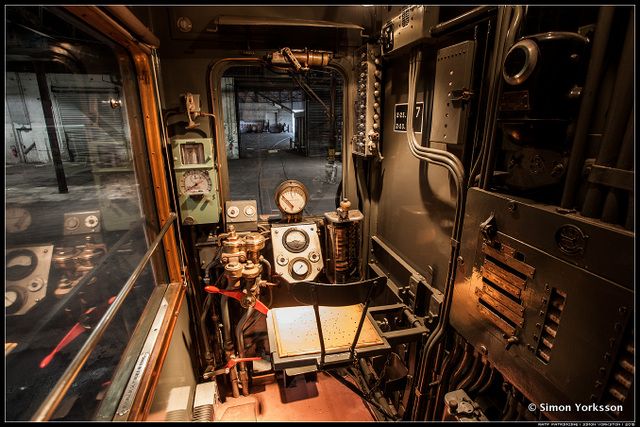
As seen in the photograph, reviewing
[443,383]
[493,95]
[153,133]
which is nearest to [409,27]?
[493,95]

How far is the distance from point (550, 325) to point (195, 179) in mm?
3049

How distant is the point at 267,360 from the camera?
12.1 feet

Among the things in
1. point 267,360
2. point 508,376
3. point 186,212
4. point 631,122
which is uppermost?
point 631,122

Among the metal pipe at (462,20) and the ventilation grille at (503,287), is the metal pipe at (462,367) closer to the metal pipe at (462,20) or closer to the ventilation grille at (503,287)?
the ventilation grille at (503,287)

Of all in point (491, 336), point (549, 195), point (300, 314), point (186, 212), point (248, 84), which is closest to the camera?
point (549, 195)

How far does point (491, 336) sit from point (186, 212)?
2870 millimetres

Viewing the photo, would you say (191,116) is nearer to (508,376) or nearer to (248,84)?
(508,376)

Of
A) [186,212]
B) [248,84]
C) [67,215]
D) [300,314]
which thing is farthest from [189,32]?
[248,84]

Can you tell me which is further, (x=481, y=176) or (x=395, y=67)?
(x=395, y=67)

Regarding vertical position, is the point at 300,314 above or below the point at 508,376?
below

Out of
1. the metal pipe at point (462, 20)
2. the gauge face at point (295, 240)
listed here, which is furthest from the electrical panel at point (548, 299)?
the gauge face at point (295, 240)

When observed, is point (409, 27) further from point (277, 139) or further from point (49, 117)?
point (277, 139)

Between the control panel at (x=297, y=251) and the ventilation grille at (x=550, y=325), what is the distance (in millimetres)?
2408

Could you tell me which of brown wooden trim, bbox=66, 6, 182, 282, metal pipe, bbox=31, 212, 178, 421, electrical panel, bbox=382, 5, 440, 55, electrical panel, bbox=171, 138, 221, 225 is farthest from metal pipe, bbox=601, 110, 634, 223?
electrical panel, bbox=171, 138, 221, 225
